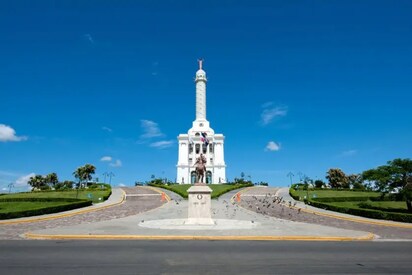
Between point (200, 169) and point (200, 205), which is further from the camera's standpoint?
point (200, 169)

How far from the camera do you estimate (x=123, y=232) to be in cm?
1900

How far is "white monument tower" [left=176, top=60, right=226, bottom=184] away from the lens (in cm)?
9175

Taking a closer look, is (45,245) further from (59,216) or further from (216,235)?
(59,216)

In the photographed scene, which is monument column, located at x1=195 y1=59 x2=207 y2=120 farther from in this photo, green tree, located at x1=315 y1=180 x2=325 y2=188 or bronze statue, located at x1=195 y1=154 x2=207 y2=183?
bronze statue, located at x1=195 y1=154 x2=207 y2=183

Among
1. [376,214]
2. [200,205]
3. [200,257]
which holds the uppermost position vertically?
[200,205]

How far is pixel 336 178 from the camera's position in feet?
277

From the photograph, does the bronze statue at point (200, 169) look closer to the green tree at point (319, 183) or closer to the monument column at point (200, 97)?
the green tree at point (319, 183)

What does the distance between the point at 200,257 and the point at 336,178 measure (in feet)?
262

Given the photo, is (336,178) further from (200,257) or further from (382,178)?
(200,257)

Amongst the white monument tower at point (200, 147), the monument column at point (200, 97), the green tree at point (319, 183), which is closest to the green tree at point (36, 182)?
the white monument tower at point (200, 147)

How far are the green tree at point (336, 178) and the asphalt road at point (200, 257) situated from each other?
72.3 meters

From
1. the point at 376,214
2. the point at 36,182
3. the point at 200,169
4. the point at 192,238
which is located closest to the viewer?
the point at 192,238

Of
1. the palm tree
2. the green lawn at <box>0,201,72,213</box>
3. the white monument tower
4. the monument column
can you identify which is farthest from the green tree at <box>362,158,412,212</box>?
the palm tree

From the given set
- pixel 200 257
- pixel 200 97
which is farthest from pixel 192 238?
pixel 200 97
